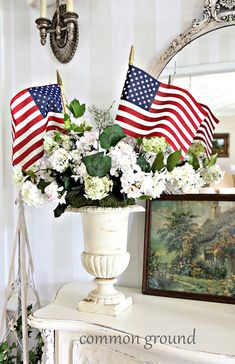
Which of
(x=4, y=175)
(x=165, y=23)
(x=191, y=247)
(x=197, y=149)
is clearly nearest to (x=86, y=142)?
(x=197, y=149)

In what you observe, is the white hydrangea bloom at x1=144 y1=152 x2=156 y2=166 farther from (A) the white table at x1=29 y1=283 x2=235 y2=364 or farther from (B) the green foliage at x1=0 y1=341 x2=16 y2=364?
(B) the green foliage at x1=0 y1=341 x2=16 y2=364

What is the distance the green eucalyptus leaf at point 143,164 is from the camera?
144 cm

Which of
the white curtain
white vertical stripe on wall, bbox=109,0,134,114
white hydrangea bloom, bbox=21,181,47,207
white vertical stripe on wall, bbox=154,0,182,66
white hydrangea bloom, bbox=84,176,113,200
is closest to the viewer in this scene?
white hydrangea bloom, bbox=84,176,113,200

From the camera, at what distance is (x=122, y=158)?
137cm

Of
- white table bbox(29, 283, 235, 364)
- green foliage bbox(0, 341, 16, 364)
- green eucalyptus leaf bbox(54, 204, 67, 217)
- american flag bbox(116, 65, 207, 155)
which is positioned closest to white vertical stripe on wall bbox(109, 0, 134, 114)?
american flag bbox(116, 65, 207, 155)

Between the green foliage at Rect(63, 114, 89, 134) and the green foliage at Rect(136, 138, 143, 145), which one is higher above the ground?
the green foliage at Rect(63, 114, 89, 134)

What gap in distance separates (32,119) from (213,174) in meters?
0.76

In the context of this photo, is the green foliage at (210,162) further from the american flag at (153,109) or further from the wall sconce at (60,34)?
the wall sconce at (60,34)

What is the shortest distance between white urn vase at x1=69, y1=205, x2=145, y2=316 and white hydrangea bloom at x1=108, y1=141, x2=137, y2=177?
16 cm

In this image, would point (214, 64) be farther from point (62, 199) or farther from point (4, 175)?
point (4, 175)

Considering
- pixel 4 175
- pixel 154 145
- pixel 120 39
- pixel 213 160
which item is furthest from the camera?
pixel 4 175

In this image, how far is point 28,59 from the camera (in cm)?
213

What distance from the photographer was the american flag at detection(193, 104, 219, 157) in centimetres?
169

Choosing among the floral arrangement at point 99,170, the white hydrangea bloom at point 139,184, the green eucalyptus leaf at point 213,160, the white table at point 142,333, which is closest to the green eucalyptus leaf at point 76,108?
the floral arrangement at point 99,170
